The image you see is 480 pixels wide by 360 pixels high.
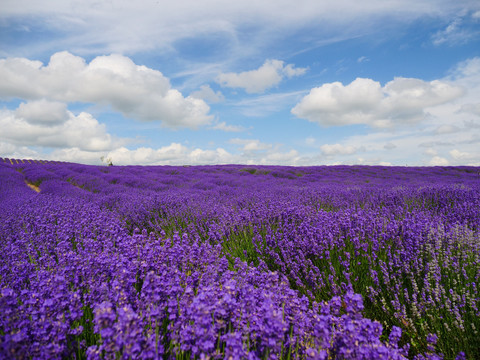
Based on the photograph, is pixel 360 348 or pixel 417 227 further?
pixel 417 227

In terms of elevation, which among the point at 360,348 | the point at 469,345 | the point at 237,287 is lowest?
the point at 469,345

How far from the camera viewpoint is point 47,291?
5.65 feet

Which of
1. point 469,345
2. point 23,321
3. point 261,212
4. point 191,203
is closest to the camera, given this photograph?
point 23,321

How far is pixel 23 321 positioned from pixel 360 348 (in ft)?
5.60

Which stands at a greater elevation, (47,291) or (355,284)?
(47,291)

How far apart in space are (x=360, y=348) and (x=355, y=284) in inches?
59.0

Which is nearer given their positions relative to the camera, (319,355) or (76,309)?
(319,355)

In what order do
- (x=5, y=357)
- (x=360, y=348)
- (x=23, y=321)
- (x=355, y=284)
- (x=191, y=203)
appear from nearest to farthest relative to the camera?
1. (x=5, y=357)
2. (x=360, y=348)
3. (x=23, y=321)
4. (x=355, y=284)
5. (x=191, y=203)

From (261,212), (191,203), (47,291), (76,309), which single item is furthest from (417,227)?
(191,203)

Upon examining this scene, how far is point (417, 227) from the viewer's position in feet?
9.97

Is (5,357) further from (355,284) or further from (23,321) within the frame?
(355,284)

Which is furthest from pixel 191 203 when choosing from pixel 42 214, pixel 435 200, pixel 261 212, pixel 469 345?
pixel 435 200

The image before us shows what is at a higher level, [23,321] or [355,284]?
[23,321]

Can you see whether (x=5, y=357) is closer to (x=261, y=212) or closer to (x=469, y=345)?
(x=469, y=345)
